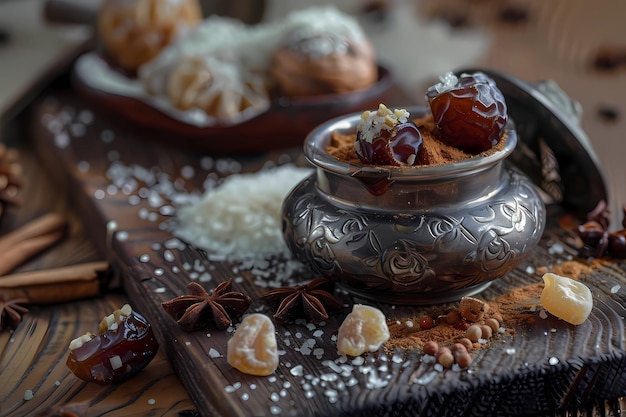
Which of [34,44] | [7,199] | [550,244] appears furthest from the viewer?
[34,44]

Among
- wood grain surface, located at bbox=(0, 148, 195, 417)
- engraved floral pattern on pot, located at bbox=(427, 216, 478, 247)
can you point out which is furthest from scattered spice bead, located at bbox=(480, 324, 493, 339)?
wood grain surface, located at bbox=(0, 148, 195, 417)

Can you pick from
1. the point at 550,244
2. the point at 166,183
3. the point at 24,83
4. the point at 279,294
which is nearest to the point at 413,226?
the point at 279,294

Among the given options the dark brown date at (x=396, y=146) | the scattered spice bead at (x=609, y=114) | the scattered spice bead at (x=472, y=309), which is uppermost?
the dark brown date at (x=396, y=146)

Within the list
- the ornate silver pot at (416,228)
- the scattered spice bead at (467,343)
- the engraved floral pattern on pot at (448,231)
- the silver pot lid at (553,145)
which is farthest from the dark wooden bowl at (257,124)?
the scattered spice bead at (467,343)

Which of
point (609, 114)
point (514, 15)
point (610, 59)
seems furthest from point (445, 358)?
point (514, 15)

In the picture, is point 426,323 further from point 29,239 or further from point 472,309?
point 29,239

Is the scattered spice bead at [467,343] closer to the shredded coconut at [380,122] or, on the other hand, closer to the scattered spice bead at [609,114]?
the shredded coconut at [380,122]

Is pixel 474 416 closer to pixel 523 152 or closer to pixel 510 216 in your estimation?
pixel 510 216
